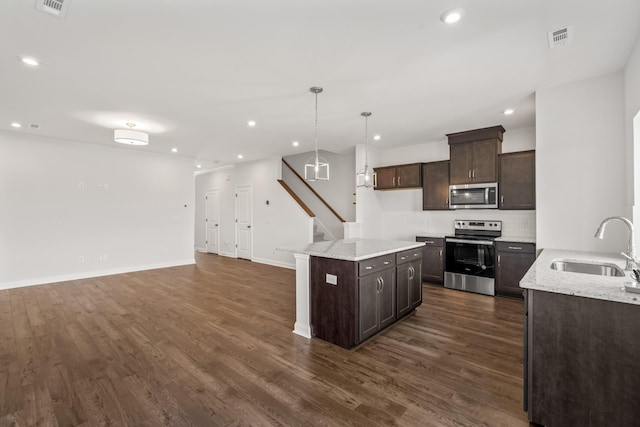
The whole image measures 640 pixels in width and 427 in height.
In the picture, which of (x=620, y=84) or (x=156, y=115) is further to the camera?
(x=156, y=115)

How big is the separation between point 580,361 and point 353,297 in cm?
165

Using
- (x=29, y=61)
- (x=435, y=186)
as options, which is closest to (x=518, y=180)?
(x=435, y=186)

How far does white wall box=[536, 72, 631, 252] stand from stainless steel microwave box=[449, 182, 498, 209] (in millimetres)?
1416

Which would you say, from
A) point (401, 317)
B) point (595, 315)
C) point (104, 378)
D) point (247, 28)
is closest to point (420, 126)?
point (401, 317)

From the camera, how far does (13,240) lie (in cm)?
519

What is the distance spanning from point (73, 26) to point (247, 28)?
4.28ft

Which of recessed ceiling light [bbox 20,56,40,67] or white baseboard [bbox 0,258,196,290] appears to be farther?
white baseboard [bbox 0,258,196,290]

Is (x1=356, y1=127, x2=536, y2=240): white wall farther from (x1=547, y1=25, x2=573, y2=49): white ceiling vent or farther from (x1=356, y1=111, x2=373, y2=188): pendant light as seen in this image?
(x1=547, y1=25, x2=573, y2=49): white ceiling vent

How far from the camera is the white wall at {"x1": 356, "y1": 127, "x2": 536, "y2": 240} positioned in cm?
502

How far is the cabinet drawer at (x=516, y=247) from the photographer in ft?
14.2

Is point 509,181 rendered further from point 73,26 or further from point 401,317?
point 73,26

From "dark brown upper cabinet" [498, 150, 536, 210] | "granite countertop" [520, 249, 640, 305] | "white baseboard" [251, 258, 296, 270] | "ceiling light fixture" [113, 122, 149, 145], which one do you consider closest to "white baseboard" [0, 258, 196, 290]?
"white baseboard" [251, 258, 296, 270]

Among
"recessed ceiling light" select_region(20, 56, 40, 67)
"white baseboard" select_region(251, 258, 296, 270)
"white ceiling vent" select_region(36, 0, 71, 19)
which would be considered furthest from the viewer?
"white baseboard" select_region(251, 258, 296, 270)

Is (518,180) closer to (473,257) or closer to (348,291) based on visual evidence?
(473,257)
